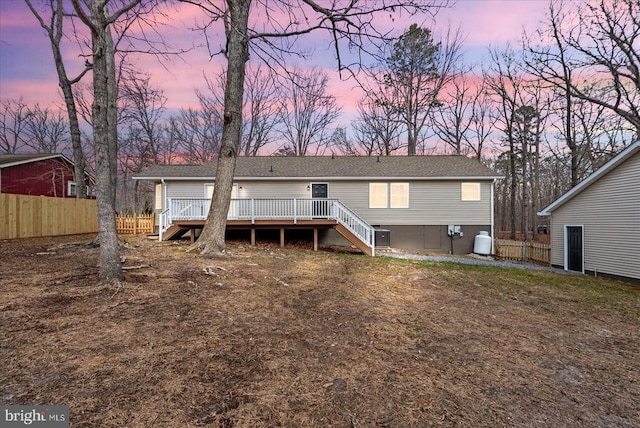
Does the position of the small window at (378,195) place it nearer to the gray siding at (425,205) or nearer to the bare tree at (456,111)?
the gray siding at (425,205)

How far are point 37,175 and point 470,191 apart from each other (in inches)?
1009

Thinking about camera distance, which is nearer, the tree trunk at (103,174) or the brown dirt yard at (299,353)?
the brown dirt yard at (299,353)

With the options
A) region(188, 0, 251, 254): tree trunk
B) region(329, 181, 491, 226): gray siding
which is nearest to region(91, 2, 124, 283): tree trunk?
region(188, 0, 251, 254): tree trunk

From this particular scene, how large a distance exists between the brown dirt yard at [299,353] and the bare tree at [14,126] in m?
28.8

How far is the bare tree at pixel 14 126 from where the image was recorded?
84.3ft

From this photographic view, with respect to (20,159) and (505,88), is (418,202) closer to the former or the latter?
(505,88)

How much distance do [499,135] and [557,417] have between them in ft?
89.0

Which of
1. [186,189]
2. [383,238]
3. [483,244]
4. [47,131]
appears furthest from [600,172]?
[47,131]

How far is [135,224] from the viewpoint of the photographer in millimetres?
15961

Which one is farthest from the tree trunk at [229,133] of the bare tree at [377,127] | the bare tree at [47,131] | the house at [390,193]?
the bare tree at [47,131]

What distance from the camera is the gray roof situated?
14375 mm

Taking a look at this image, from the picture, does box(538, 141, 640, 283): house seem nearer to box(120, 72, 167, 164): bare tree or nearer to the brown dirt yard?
Result: the brown dirt yard

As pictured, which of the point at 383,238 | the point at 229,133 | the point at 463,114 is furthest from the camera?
the point at 463,114

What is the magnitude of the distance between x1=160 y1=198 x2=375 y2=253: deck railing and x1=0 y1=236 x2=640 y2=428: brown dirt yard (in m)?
5.45
